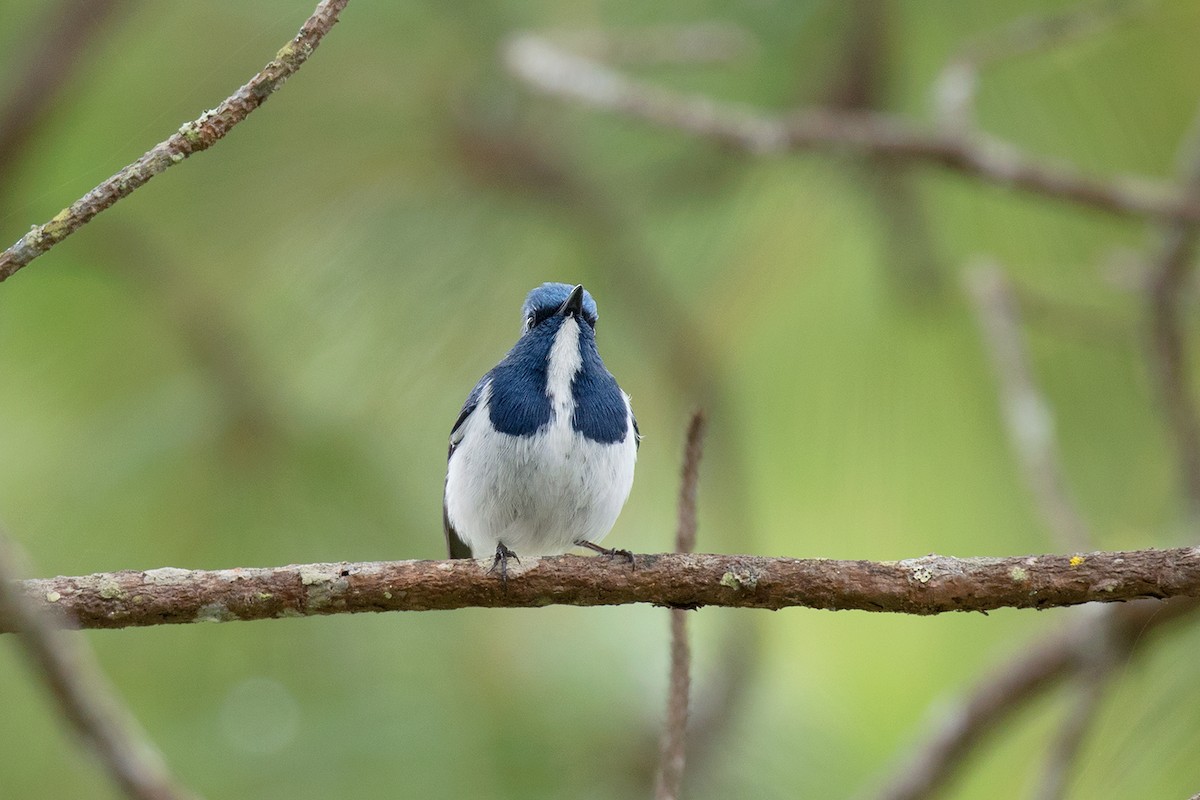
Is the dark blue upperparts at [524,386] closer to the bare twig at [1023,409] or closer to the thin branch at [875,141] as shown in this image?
the thin branch at [875,141]

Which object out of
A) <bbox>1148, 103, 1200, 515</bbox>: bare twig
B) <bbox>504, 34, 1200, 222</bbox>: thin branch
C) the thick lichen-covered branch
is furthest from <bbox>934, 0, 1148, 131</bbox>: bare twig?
the thick lichen-covered branch

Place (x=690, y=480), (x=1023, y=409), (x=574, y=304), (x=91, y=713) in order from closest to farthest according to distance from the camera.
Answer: (x=91, y=713) < (x=690, y=480) < (x=574, y=304) < (x=1023, y=409)

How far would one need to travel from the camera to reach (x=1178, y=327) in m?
3.13

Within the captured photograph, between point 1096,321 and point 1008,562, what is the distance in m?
1.87

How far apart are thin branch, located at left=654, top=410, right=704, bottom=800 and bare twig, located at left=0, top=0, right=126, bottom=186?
2032mm

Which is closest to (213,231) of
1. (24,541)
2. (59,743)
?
(24,541)

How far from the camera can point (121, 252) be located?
323 cm

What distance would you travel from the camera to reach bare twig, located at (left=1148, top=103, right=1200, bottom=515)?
2.93 metres

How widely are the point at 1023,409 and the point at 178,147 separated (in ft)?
7.22

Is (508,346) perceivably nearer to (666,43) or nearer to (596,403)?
(596,403)

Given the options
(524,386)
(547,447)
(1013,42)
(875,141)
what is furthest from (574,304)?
(1013,42)

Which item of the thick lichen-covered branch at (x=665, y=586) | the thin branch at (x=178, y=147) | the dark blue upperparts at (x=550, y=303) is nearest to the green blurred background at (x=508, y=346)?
the dark blue upperparts at (x=550, y=303)

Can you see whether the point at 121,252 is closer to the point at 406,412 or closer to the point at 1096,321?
the point at 406,412

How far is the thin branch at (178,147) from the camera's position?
143 centimetres
